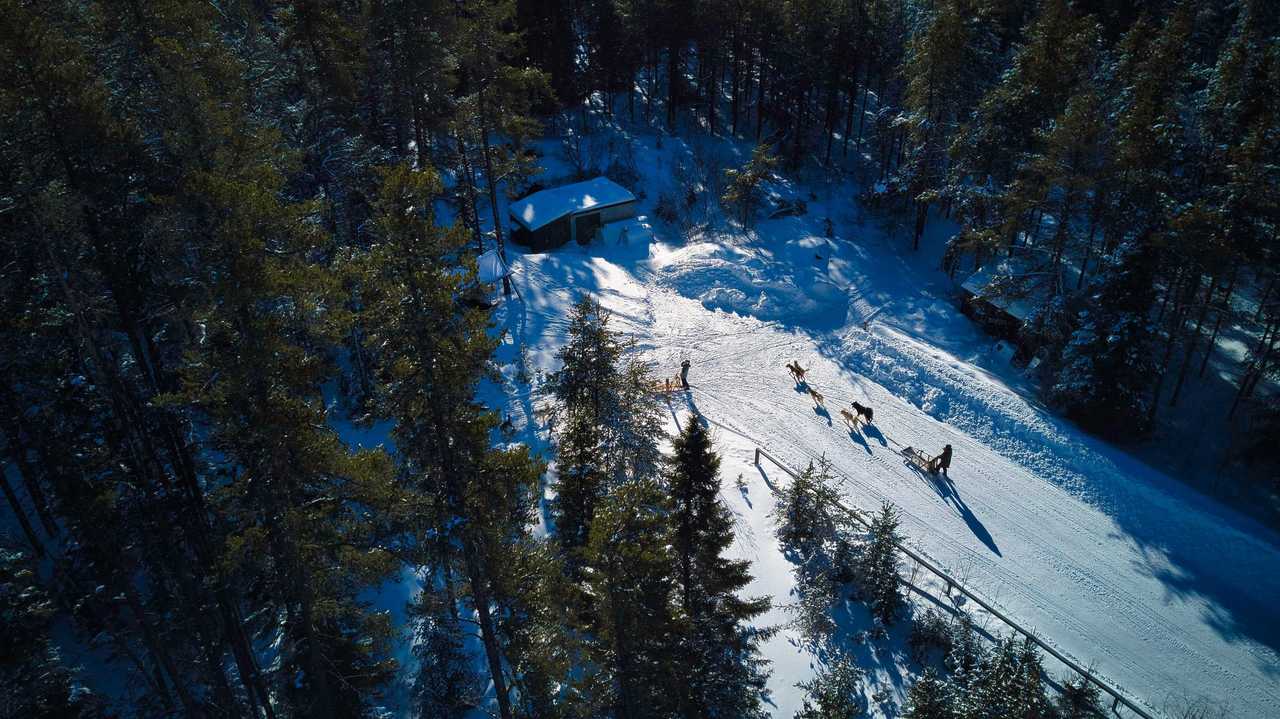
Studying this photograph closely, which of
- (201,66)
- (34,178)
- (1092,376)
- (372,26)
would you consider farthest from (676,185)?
(34,178)

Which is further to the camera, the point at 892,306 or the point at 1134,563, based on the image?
the point at 892,306

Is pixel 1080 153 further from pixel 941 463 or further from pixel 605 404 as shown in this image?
pixel 605 404

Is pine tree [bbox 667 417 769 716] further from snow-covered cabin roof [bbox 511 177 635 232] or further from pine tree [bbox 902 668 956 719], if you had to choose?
snow-covered cabin roof [bbox 511 177 635 232]

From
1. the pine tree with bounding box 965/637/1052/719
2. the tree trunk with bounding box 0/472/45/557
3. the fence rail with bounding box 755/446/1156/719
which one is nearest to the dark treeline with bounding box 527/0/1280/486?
the fence rail with bounding box 755/446/1156/719

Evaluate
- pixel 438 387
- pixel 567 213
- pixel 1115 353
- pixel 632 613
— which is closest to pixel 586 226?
pixel 567 213

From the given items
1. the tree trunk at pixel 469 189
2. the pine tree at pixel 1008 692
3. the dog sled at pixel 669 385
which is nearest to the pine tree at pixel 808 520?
the pine tree at pixel 1008 692

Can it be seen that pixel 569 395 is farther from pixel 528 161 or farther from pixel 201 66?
pixel 528 161
